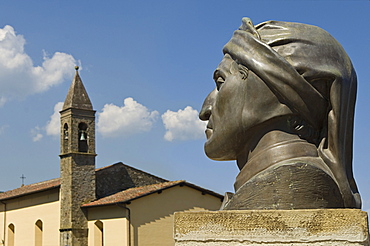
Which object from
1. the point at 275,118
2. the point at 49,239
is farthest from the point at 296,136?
the point at 49,239

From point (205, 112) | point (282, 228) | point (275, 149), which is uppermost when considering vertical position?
point (205, 112)

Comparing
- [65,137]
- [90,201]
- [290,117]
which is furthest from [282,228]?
[65,137]

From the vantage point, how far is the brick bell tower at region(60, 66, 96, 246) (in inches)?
966

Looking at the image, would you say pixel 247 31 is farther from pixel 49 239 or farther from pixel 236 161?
pixel 49 239

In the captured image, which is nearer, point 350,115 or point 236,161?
point 350,115

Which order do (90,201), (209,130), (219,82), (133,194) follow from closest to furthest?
(219,82) → (209,130) → (133,194) → (90,201)

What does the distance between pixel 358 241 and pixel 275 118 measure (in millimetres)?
752

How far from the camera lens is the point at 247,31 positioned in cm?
304

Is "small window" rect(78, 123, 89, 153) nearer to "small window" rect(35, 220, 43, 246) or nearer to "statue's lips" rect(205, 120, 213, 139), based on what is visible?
"small window" rect(35, 220, 43, 246)

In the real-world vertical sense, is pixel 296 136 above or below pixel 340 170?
above

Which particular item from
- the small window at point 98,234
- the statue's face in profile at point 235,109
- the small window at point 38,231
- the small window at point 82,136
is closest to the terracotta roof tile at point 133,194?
the small window at point 98,234

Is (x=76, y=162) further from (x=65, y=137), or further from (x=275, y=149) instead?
(x=275, y=149)

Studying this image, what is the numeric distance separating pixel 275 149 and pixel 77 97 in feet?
81.5

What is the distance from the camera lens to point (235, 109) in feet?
9.60
